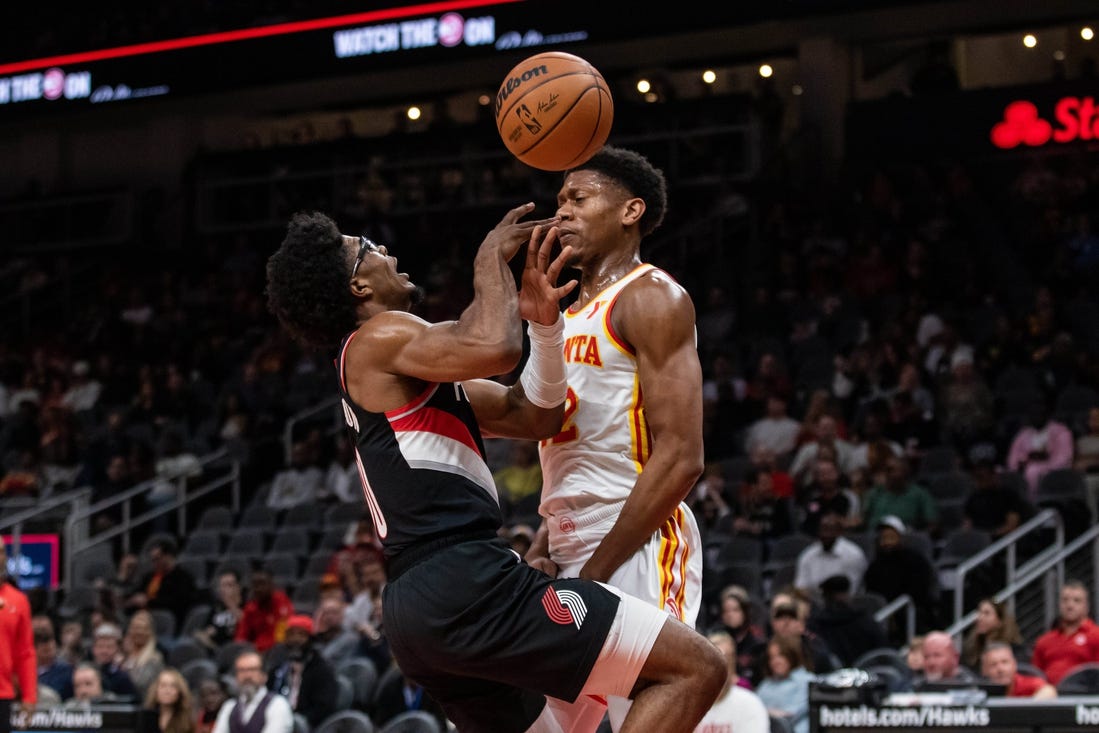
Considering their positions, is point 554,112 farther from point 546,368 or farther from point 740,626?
point 740,626

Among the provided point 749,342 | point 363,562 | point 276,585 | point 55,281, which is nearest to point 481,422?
point 363,562

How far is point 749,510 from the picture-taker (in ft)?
41.7

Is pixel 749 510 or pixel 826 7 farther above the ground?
pixel 826 7

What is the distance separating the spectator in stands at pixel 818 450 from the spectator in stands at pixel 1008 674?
3565 mm

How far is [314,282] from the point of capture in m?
4.64

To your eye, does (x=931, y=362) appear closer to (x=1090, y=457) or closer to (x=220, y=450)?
(x=1090, y=457)

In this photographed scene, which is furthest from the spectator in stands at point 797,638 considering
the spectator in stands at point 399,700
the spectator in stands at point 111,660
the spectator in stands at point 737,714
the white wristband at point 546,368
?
the white wristband at point 546,368

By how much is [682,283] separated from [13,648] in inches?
363

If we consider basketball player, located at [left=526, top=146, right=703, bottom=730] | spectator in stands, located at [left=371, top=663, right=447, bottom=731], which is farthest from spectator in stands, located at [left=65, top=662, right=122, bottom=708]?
basketball player, located at [left=526, top=146, right=703, bottom=730]

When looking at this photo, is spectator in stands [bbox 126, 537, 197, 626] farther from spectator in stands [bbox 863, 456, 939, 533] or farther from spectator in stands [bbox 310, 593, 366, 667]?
spectator in stands [bbox 863, 456, 939, 533]

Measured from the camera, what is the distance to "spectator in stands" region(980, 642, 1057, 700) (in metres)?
9.03

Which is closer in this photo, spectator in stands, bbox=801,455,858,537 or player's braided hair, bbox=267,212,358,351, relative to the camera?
player's braided hair, bbox=267,212,358,351

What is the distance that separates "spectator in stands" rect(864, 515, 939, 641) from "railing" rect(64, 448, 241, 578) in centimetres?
742

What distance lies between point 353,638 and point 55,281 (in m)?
11.9
